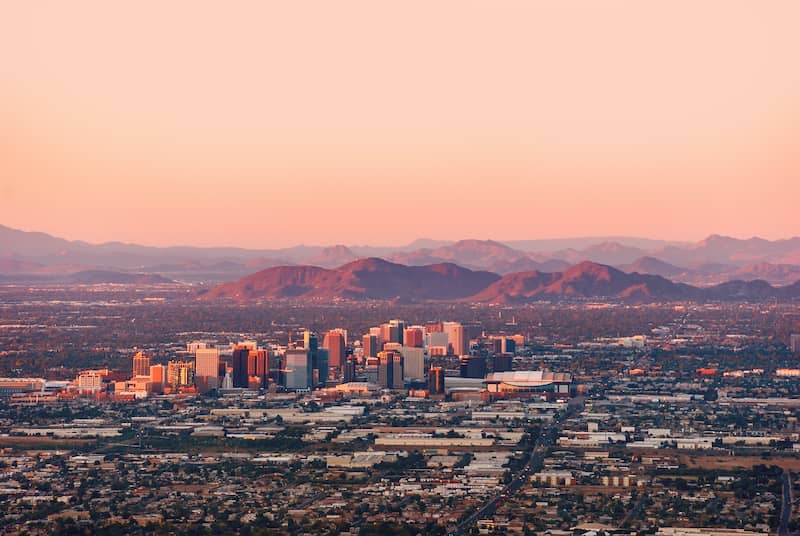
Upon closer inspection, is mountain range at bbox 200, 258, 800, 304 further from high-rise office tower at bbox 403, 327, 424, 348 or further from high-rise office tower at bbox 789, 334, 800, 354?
high-rise office tower at bbox 403, 327, 424, 348

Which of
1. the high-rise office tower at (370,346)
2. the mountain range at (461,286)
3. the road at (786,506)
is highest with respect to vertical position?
the mountain range at (461,286)

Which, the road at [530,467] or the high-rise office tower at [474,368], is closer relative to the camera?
the road at [530,467]

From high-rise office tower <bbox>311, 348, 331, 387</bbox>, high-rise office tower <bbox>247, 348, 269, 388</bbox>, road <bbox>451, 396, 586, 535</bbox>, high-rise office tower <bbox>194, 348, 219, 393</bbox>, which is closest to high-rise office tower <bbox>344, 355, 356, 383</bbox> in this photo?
high-rise office tower <bbox>311, 348, 331, 387</bbox>

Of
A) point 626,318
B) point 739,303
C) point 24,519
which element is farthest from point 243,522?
point 739,303

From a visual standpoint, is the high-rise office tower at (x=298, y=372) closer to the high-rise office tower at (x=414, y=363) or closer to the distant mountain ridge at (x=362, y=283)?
the high-rise office tower at (x=414, y=363)

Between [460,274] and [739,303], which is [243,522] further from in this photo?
[460,274]

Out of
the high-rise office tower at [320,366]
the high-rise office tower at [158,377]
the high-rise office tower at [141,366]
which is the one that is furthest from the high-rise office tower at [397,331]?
the high-rise office tower at [158,377]

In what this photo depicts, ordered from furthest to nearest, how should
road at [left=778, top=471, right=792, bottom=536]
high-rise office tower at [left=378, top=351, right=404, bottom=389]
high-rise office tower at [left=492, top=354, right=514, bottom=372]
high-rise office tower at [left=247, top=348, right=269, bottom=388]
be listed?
high-rise office tower at [left=492, top=354, right=514, bottom=372] < high-rise office tower at [left=378, top=351, right=404, bottom=389] < high-rise office tower at [left=247, top=348, right=269, bottom=388] < road at [left=778, top=471, right=792, bottom=536]
